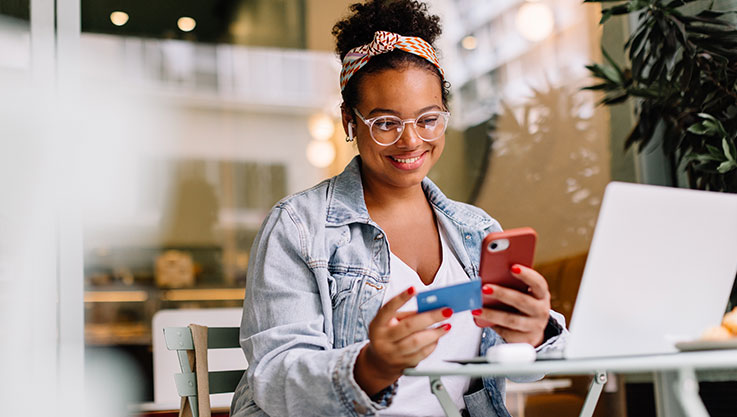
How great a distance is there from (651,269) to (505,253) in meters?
0.21

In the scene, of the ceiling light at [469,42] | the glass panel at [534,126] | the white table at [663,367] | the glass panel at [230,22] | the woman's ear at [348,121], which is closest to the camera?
the white table at [663,367]

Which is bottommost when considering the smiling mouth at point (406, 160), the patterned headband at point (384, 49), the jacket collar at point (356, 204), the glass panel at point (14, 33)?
the jacket collar at point (356, 204)

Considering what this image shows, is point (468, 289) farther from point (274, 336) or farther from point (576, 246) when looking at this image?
point (576, 246)

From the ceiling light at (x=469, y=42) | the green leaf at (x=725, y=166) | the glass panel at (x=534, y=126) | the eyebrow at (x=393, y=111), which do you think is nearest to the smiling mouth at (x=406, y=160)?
the eyebrow at (x=393, y=111)

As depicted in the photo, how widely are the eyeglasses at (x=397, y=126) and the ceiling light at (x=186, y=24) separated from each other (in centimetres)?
560

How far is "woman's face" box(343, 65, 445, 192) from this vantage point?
1705 mm

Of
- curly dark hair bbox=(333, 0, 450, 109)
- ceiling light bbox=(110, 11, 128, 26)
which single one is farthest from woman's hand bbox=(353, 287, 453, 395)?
ceiling light bbox=(110, 11, 128, 26)

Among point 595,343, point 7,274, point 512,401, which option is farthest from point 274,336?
point 512,401

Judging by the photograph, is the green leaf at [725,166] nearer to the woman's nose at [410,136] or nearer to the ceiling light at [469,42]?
the woman's nose at [410,136]

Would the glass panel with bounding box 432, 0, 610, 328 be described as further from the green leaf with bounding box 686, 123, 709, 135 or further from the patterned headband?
the patterned headband

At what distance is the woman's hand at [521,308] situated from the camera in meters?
1.24

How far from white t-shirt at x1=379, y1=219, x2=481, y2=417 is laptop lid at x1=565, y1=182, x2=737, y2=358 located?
57 centimetres

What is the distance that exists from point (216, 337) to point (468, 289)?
0.91m

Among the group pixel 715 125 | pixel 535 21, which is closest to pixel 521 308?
pixel 715 125
